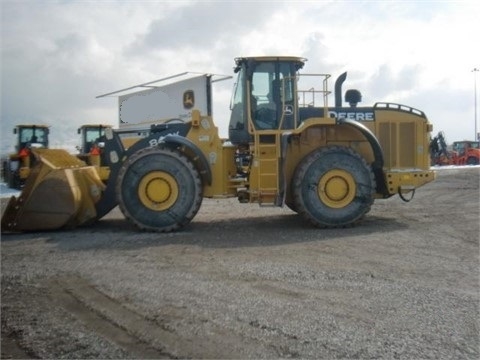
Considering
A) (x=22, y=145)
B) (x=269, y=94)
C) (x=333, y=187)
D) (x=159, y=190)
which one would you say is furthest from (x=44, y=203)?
(x=22, y=145)

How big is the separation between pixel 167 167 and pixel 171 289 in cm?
417

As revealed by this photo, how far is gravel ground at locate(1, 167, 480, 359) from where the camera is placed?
4.14 m

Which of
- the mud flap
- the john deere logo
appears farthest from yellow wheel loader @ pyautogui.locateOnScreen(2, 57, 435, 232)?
the john deere logo

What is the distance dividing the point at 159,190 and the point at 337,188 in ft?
10.7

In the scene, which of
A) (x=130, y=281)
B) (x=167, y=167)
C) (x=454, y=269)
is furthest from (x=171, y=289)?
(x=167, y=167)

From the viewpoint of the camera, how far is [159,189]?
9.47m

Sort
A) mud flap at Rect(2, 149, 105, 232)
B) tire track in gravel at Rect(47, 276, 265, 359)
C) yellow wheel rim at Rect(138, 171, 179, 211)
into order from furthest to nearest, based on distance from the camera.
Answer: yellow wheel rim at Rect(138, 171, 179, 211) → mud flap at Rect(2, 149, 105, 232) → tire track in gravel at Rect(47, 276, 265, 359)

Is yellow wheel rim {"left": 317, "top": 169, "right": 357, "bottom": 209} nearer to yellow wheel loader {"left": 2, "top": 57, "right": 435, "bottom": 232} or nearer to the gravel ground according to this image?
yellow wheel loader {"left": 2, "top": 57, "right": 435, "bottom": 232}

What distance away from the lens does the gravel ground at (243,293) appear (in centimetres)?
414

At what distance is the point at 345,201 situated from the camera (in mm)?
9750

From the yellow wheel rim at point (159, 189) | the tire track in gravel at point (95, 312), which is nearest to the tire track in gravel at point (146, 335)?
the tire track in gravel at point (95, 312)

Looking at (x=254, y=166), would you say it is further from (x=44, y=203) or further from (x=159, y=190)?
(x=44, y=203)

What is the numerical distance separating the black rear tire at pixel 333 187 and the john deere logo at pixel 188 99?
8752 millimetres

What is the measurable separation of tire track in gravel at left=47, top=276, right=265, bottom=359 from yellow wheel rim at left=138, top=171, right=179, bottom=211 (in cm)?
421
